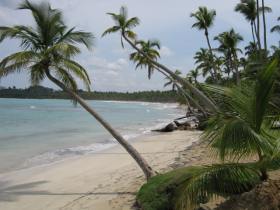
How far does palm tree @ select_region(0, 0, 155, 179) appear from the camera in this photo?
34.7 ft

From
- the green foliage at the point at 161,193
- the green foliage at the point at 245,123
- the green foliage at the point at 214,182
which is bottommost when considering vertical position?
the green foliage at the point at 161,193

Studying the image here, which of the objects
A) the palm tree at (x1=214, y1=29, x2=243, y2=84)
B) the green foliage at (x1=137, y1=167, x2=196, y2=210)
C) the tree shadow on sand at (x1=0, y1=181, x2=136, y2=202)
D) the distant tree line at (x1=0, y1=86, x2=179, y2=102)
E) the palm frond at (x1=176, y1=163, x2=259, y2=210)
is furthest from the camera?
the distant tree line at (x1=0, y1=86, x2=179, y2=102)

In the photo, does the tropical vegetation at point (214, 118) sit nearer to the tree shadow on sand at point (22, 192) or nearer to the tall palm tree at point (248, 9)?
the tree shadow on sand at point (22, 192)

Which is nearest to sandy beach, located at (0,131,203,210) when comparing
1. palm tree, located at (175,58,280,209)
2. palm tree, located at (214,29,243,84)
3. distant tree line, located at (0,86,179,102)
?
palm tree, located at (175,58,280,209)

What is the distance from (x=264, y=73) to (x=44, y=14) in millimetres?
8526

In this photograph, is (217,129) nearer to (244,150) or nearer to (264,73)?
(244,150)

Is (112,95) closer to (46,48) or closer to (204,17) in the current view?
A: (204,17)

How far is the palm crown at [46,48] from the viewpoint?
10594mm

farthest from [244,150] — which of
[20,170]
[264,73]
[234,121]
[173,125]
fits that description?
[173,125]

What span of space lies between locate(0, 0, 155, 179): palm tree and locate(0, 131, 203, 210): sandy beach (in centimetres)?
155

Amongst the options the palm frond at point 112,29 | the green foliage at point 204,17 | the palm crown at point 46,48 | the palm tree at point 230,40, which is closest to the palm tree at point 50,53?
the palm crown at point 46,48

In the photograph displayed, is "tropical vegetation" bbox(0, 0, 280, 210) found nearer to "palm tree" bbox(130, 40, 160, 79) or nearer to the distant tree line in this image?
"palm tree" bbox(130, 40, 160, 79)

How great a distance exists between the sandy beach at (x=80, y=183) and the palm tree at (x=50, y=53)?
155 cm

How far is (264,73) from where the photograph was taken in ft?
14.2
